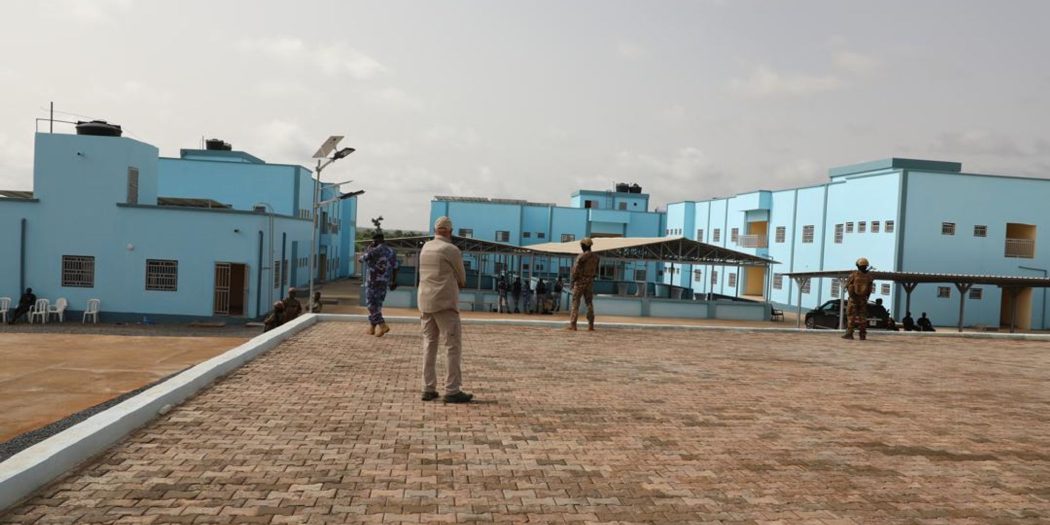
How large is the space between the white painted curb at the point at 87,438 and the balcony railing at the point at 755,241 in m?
42.7

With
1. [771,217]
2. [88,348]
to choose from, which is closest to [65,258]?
[88,348]

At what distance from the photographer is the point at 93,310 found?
2761 cm

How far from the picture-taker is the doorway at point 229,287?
2842cm

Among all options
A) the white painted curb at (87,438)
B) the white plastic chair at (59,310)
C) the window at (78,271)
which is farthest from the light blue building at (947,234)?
the white painted curb at (87,438)

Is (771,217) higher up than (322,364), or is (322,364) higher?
(771,217)

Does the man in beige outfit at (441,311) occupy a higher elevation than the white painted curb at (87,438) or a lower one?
higher

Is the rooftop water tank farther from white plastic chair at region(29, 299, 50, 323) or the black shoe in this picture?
the black shoe

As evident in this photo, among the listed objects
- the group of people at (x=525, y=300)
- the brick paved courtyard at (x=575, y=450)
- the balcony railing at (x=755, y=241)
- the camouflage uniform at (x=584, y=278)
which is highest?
the balcony railing at (x=755, y=241)

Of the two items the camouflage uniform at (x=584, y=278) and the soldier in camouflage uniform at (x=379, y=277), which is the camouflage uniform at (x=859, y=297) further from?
the soldier in camouflage uniform at (x=379, y=277)

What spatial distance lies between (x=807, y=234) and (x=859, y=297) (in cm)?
3002

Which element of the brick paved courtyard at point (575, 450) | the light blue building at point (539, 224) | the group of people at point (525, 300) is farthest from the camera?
the light blue building at point (539, 224)

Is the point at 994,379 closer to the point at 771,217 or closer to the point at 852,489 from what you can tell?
the point at 852,489

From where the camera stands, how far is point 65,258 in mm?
27938

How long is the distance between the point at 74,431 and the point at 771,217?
147 ft
